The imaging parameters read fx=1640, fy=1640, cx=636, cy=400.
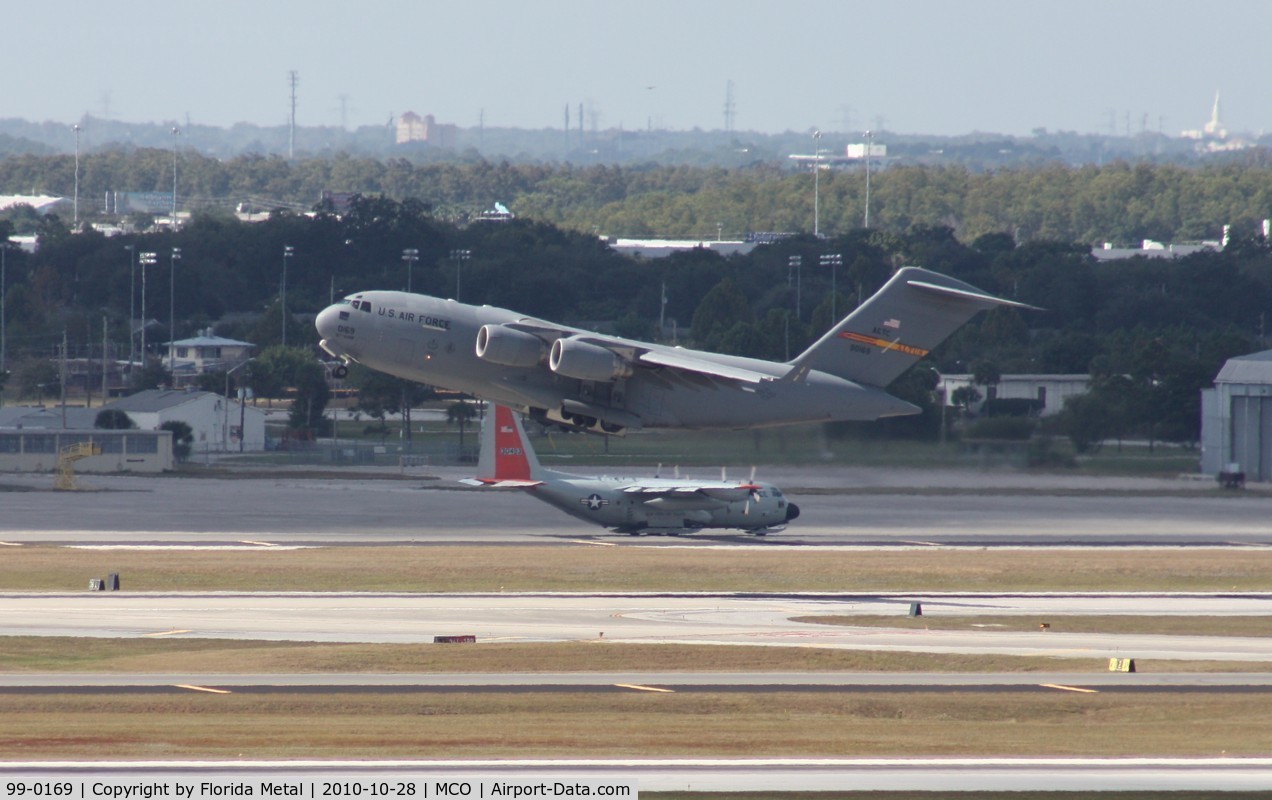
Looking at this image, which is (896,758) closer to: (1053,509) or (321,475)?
(1053,509)

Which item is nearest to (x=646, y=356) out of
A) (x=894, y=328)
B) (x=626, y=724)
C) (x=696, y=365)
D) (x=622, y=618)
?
(x=696, y=365)

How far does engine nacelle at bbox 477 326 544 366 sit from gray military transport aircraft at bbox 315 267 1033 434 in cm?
2

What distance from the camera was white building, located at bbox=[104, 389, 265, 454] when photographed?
302ft

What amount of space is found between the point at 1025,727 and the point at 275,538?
118 feet

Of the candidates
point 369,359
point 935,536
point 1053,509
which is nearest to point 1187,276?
point 1053,509

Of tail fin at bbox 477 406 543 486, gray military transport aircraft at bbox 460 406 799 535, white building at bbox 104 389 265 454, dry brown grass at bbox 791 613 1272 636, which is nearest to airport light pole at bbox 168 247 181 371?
white building at bbox 104 389 265 454

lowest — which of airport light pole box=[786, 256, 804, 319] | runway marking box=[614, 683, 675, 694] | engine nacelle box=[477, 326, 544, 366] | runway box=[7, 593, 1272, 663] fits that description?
runway box=[7, 593, 1272, 663]

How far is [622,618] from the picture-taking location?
3631 cm

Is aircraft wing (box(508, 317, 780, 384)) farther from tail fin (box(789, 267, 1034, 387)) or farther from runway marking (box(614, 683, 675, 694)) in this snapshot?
runway marking (box(614, 683, 675, 694))

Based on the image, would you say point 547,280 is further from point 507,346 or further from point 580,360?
point 507,346

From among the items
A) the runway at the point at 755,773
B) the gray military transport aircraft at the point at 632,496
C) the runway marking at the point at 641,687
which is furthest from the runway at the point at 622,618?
the gray military transport aircraft at the point at 632,496

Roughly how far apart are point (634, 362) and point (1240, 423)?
41.9m

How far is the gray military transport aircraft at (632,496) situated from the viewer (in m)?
56.7

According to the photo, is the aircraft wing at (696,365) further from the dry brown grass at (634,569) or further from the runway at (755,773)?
the runway at (755,773)
